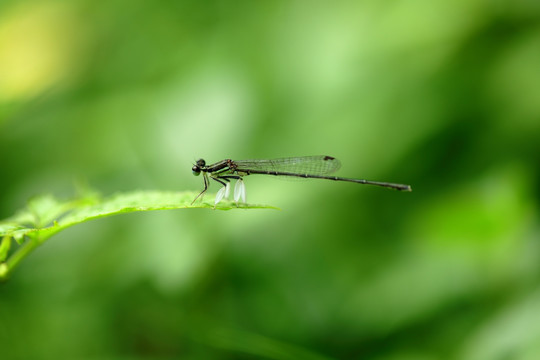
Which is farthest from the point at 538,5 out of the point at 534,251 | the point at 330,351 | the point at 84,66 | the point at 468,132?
the point at 84,66

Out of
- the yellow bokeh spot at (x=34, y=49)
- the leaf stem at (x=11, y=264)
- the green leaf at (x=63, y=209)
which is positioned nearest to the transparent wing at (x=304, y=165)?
the green leaf at (x=63, y=209)

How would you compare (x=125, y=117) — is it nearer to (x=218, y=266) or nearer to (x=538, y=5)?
(x=218, y=266)

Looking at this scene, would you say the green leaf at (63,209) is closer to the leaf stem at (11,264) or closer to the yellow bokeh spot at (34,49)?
the leaf stem at (11,264)

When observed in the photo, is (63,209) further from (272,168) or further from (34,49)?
(34,49)

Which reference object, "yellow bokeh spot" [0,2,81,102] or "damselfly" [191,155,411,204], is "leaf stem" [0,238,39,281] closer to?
"damselfly" [191,155,411,204]

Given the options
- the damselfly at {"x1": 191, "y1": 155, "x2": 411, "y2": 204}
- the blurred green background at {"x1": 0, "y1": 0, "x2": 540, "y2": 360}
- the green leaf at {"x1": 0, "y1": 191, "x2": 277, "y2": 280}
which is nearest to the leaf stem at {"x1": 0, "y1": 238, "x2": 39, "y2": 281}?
the green leaf at {"x1": 0, "y1": 191, "x2": 277, "y2": 280}

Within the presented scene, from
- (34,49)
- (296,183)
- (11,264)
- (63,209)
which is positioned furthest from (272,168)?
(34,49)

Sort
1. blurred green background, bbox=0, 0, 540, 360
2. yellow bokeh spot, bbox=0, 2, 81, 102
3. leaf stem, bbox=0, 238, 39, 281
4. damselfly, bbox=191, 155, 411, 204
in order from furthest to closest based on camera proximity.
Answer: yellow bokeh spot, bbox=0, 2, 81, 102 < damselfly, bbox=191, 155, 411, 204 < blurred green background, bbox=0, 0, 540, 360 < leaf stem, bbox=0, 238, 39, 281
